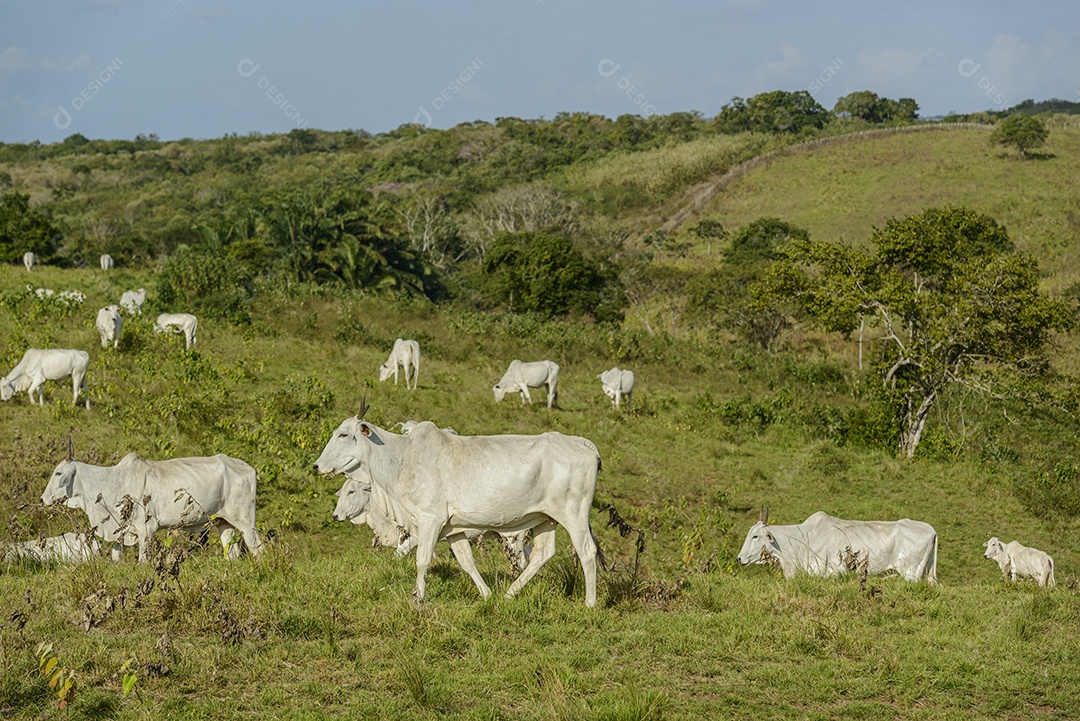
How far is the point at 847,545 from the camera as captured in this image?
12.4 metres

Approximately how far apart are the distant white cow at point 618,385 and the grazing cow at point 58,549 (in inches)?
568

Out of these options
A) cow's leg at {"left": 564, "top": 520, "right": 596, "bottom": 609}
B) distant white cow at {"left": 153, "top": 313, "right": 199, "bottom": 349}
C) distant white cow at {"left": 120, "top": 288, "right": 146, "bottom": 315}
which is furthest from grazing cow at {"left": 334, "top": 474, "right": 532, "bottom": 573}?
distant white cow at {"left": 120, "top": 288, "right": 146, "bottom": 315}

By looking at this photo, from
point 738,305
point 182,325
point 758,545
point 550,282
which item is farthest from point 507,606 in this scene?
point 550,282

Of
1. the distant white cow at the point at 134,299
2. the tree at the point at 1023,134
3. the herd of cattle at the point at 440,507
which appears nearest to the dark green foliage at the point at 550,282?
the distant white cow at the point at 134,299

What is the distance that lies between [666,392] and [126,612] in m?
20.4

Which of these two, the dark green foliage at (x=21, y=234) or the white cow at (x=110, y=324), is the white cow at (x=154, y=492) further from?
the dark green foliage at (x=21, y=234)

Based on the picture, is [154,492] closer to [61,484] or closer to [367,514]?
[61,484]

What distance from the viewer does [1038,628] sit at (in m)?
8.55

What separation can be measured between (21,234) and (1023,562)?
31646 mm

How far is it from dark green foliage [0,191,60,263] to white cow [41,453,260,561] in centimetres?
2622

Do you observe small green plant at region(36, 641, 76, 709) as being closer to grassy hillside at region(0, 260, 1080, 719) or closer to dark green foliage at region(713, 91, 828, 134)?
grassy hillside at region(0, 260, 1080, 719)

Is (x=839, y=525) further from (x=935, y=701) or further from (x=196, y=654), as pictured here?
(x=196, y=654)

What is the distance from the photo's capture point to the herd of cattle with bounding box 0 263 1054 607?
27.9 ft

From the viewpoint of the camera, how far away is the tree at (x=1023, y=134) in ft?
205
